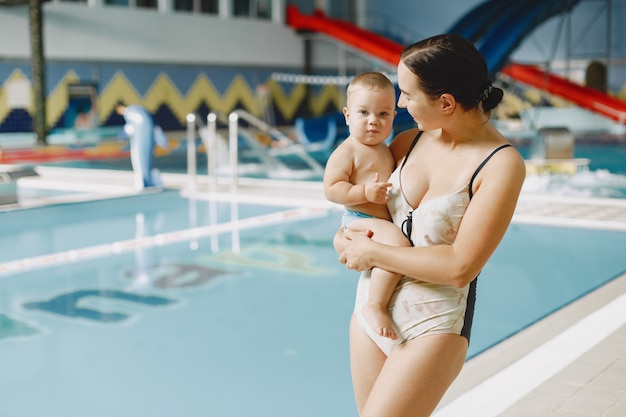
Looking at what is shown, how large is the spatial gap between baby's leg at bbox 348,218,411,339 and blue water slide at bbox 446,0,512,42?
51.4 ft

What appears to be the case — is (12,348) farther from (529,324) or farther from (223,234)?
(223,234)

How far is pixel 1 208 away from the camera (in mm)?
9008

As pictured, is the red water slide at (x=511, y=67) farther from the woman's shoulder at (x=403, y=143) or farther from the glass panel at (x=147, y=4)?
the woman's shoulder at (x=403, y=143)

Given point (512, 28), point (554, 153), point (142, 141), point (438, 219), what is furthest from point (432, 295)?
point (512, 28)

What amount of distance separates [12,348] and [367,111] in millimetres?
3095

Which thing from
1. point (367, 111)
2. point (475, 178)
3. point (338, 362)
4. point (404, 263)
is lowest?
point (338, 362)

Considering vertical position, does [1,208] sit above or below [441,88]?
below

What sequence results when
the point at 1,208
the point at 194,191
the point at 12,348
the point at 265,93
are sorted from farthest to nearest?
the point at 265,93 → the point at 194,191 → the point at 1,208 → the point at 12,348

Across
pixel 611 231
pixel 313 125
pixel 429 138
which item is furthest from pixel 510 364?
pixel 313 125

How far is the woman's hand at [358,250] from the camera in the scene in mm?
1737

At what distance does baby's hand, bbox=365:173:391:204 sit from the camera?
5.80 feet

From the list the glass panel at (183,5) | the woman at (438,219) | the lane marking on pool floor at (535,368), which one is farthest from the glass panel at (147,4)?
the woman at (438,219)

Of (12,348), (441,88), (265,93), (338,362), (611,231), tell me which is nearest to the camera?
(441,88)

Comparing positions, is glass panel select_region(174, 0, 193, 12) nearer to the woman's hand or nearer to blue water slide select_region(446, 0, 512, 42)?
blue water slide select_region(446, 0, 512, 42)
